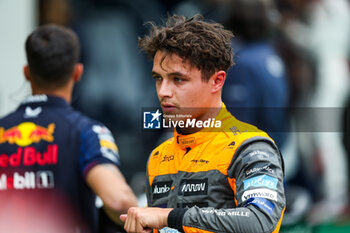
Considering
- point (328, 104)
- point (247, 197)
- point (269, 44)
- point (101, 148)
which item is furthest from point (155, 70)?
point (328, 104)

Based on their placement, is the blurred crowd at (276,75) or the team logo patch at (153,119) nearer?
the team logo patch at (153,119)

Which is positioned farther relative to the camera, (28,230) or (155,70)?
(28,230)

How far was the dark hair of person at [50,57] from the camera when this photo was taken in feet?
12.7

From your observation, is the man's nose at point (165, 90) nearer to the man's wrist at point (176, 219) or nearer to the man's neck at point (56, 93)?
the man's wrist at point (176, 219)

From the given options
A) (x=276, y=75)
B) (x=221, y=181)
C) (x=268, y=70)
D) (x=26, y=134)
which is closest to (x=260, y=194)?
(x=221, y=181)

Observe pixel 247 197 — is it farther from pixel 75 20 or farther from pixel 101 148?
pixel 75 20

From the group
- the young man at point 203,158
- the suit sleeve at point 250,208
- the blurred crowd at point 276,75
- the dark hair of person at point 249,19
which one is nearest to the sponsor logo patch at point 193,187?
the young man at point 203,158

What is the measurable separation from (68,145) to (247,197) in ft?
5.32

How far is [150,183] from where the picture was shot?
2779mm

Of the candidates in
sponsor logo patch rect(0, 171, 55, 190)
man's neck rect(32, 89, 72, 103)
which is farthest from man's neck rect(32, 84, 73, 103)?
sponsor logo patch rect(0, 171, 55, 190)

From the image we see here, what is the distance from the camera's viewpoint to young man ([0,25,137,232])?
3518 mm

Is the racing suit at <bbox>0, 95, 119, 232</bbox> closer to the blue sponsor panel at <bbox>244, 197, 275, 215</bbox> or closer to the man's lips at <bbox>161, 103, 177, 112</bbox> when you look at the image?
the man's lips at <bbox>161, 103, 177, 112</bbox>

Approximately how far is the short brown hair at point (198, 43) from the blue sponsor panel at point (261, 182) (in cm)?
51

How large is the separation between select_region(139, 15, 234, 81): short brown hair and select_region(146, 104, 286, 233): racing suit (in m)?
0.23
